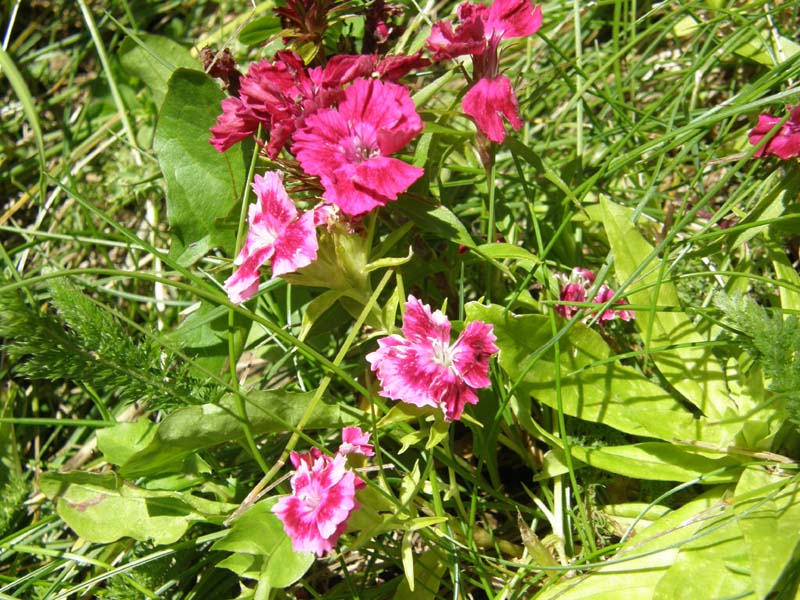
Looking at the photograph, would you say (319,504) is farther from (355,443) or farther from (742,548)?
(742,548)

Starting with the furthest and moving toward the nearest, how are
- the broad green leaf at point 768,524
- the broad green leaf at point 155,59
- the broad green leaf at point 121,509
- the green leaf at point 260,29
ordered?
the broad green leaf at point 155,59 < the green leaf at point 260,29 < the broad green leaf at point 121,509 < the broad green leaf at point 768,524

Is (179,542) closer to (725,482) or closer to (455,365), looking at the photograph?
(455,365)

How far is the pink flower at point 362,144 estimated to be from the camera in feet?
4.20

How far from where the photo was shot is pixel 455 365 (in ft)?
4.27

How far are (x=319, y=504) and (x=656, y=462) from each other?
26.0 inches

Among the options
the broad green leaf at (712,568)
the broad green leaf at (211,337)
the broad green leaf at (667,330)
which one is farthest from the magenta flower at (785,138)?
the broad green leaf at (211,337)

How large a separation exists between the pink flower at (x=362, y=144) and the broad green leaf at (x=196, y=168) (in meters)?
0.49

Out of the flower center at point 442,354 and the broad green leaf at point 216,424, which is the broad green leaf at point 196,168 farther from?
the flower center at point 442,354

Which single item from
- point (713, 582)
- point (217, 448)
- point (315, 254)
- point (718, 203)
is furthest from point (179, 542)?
point (718, 203)

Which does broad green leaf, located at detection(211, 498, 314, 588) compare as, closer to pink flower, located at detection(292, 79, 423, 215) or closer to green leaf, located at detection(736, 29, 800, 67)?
pink flower, located at detection(292, 79, 423, 215)

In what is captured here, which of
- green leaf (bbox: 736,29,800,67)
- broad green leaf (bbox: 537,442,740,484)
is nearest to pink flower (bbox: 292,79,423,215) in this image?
broad green leaf (bbox: 537,442,740,484)

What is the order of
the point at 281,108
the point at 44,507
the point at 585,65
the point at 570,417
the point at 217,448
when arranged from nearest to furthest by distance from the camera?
the point at 281,108 < the point at 570,417 < the point at 217,448 < the point at 44,507 < the point at 585,65

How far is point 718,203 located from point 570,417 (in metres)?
0.87

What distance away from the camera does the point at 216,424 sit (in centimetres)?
144
